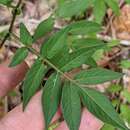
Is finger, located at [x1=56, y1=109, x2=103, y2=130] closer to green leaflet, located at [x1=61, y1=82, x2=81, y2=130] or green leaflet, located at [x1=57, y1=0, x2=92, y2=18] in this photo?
green leaflet, located at [x1=61, y1=82, x2=81, y2=130]

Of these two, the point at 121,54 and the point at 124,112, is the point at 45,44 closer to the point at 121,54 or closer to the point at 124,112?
the point at 124,112

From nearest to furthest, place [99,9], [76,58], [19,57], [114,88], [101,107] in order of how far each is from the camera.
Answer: [101,107], [76,58], [19,57], [99,9], [114,88]

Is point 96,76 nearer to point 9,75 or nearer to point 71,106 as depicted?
point 71,106

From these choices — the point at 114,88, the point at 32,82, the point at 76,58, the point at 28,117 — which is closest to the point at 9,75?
the point at 28,117

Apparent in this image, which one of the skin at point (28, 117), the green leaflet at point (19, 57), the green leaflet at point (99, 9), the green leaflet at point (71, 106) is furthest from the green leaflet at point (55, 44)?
the green leaflet at point (99, 9)

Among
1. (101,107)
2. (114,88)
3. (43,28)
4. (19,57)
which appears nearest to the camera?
(101,107)
